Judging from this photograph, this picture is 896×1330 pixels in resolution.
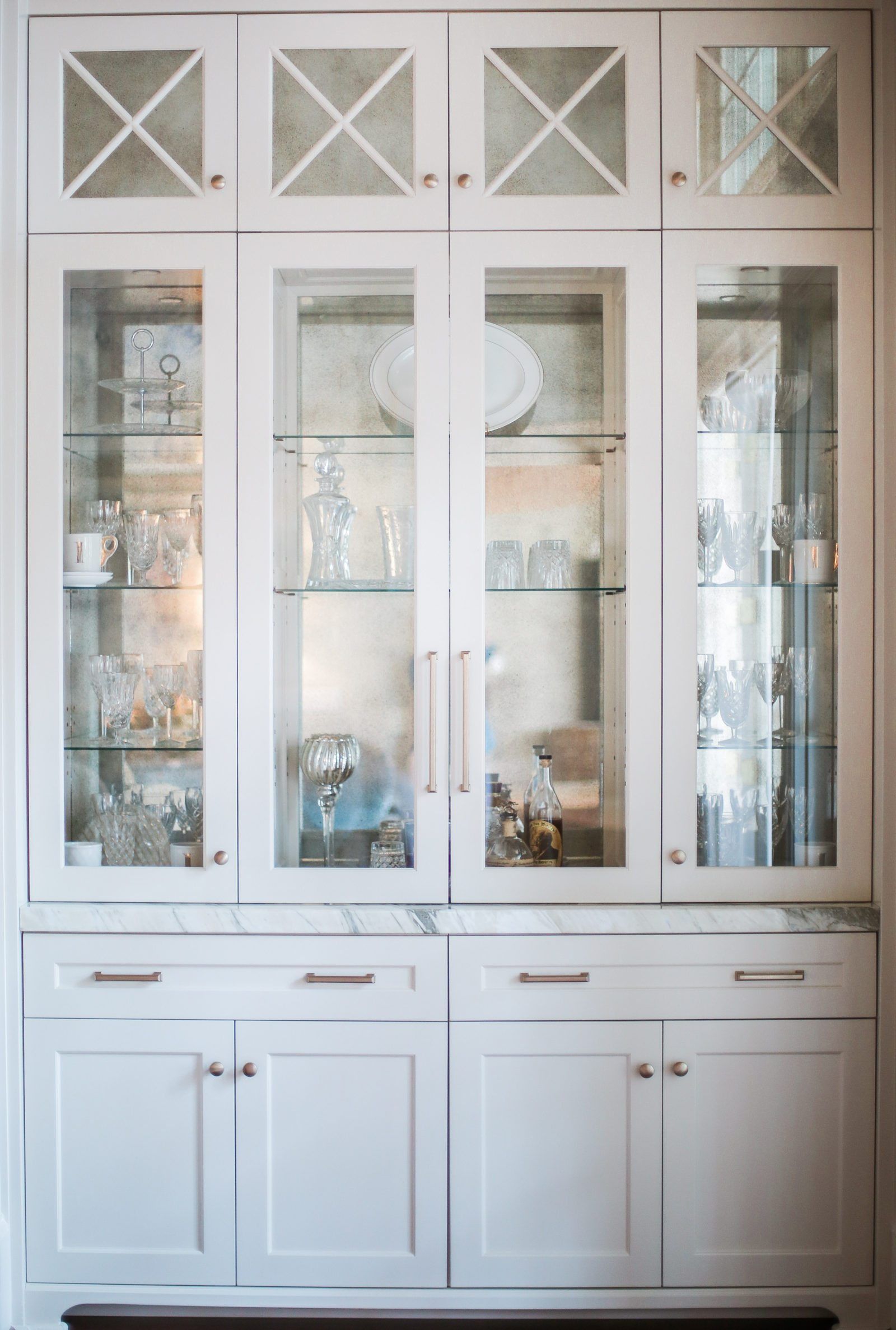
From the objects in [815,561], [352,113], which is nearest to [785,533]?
[815,561]

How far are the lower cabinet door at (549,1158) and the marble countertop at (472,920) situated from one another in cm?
22

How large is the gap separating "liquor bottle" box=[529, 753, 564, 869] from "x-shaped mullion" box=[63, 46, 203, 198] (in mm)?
1413

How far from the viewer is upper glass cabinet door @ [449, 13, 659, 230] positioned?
6.00 feet

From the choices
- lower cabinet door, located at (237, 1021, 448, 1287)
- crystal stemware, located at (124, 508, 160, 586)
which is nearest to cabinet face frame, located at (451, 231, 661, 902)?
lower cabinet door, located at (237, 1021, 448, 1287)

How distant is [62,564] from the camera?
1.90m

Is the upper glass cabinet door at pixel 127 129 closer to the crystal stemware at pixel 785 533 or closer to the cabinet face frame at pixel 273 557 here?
the cabinet face frame at pixel 273 557

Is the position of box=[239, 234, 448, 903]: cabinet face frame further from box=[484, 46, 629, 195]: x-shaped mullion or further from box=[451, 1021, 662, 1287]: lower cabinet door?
box=[451, 1021, 662, 1287]: lower cabinet door

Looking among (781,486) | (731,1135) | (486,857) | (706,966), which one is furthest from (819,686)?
(731,1135)

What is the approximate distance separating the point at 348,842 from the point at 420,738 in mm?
281

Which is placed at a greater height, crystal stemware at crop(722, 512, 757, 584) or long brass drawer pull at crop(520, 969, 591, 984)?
crystal stemware at crop(722, 512, 757, 584)

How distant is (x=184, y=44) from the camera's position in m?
1.85

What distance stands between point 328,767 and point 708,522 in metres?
0.96

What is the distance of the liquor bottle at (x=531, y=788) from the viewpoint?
1906 millimetres

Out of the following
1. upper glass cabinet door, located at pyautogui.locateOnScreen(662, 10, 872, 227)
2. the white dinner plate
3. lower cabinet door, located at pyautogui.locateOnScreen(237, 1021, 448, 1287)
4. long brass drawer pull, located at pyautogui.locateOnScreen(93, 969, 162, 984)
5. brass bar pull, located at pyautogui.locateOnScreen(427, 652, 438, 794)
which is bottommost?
lower cabinet door, located at pyautogui.locateOnScreen(237, 1021, 448, 1287)
